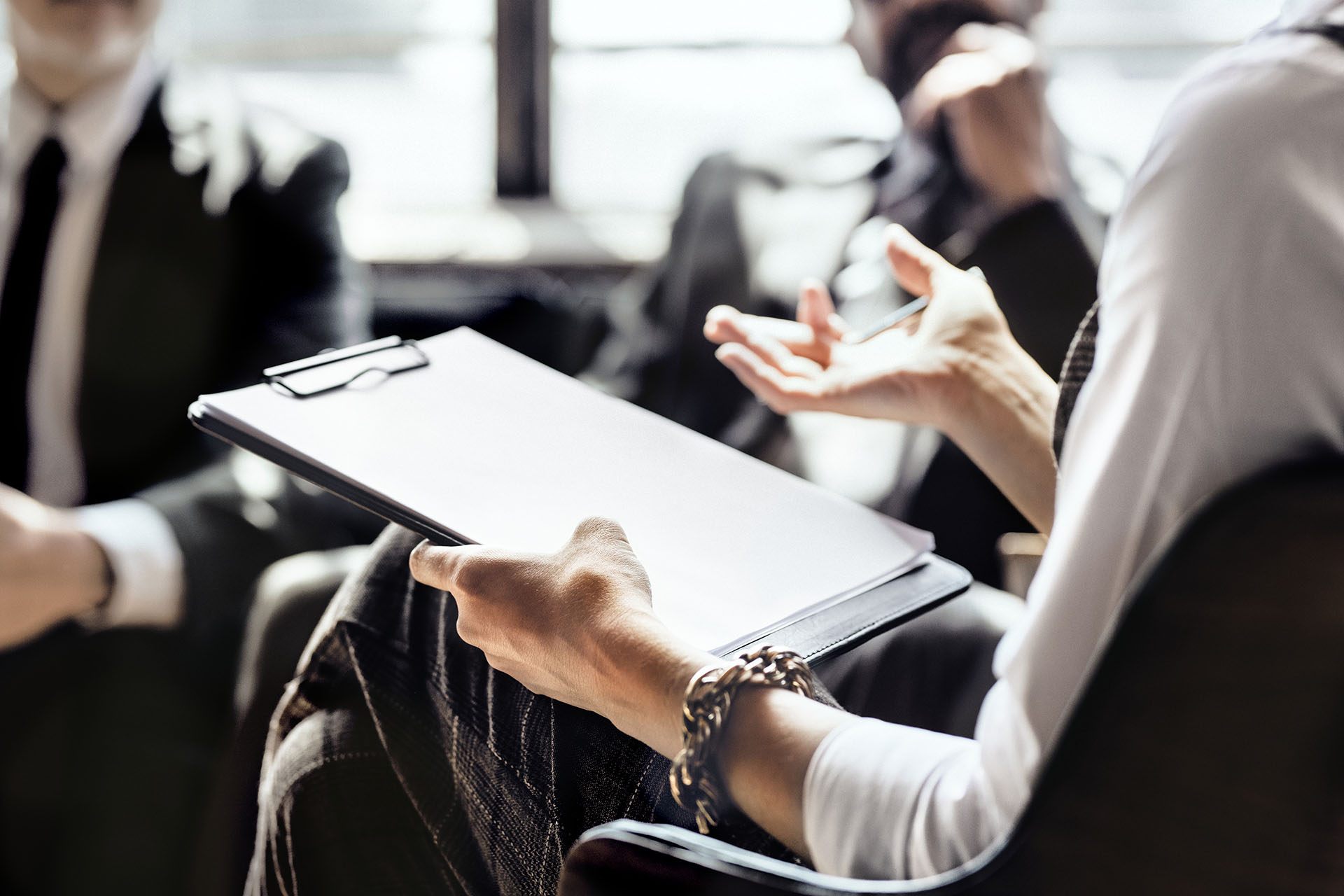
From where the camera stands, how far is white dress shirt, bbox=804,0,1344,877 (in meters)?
0.36

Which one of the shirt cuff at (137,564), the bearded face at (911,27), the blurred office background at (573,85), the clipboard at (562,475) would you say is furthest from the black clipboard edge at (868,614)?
the blurred office background at (573,85)

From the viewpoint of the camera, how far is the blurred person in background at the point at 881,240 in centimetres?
112

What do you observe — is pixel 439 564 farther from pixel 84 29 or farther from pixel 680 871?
pixel 84 29

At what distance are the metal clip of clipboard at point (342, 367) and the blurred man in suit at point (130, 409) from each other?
0.42 metres

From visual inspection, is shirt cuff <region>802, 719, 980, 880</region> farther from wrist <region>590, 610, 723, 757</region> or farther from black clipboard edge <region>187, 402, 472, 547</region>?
black clipboard edge <region>187, 402, 472, 547</region>

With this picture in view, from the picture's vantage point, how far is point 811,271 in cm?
128

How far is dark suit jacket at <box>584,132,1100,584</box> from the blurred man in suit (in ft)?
1.20

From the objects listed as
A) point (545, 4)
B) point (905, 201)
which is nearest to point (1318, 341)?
point (905, 201)

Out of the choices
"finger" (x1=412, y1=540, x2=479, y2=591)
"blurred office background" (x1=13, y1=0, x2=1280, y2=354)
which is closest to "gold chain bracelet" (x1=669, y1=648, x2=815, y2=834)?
"finger" (x1=412, y1=540, x2=479, y2=591)


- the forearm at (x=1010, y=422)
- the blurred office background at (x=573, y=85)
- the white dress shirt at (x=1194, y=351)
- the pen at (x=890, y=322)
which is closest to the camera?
the white dress shirt at (x=1194, y=351)

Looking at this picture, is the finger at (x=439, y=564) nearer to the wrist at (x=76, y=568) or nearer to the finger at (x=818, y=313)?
the finger at (x=818, y=313)

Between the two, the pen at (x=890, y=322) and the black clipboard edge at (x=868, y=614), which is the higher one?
the pen at (x=890, y=322)

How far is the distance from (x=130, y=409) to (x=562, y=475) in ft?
2.21

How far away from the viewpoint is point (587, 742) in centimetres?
56
